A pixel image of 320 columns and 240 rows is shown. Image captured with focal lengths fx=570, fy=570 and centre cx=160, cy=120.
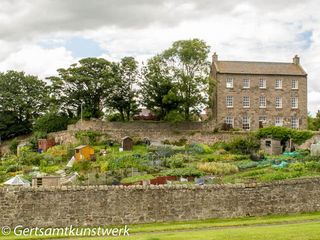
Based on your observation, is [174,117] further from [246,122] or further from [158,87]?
[246,122]

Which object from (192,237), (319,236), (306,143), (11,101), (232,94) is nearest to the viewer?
(319,236)

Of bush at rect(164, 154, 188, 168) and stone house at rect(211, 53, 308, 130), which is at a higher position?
stone house at rect(211, 53, 308, 130)

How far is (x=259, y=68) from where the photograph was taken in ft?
236

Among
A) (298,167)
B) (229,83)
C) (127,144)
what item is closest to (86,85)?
(127,144)

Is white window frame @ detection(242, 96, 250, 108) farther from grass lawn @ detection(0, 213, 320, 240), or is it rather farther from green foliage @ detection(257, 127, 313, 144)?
grass lawn @ detection(0, 213, 320, 240)

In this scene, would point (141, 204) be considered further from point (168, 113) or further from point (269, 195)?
point (168, 113)

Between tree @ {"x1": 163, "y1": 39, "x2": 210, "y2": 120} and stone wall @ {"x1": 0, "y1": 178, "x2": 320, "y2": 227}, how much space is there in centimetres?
3754

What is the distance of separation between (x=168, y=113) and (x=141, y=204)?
134 ft

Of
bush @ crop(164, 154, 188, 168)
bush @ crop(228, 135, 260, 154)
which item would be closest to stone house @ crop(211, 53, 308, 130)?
bush @ crop(228, 135, 260, 154)

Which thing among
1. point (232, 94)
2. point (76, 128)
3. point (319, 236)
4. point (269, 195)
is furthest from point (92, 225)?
point (232, 94)

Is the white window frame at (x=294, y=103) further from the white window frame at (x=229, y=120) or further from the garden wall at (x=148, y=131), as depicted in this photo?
the garden wall at (x=148, y=131)

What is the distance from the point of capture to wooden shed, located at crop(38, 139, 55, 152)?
206 feet

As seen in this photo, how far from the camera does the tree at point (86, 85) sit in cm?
6600

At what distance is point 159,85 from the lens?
63.5 metres
